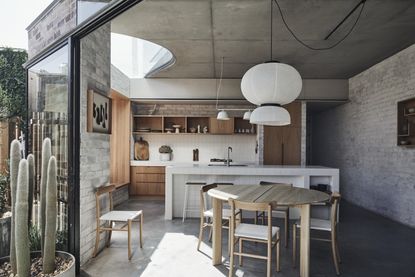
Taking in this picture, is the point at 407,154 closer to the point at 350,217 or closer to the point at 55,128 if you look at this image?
the point at 350,217

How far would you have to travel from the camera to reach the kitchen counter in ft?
16.5

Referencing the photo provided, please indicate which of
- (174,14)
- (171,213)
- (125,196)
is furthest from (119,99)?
(174,14)

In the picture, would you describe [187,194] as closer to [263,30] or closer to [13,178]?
[263,30]

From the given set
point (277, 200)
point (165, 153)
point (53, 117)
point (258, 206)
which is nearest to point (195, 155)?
point (165, 153)

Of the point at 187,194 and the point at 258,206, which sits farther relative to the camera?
the point at 187,194

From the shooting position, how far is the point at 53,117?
3105 mm

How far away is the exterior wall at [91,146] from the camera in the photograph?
121 inches

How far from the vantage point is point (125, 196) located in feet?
22.4

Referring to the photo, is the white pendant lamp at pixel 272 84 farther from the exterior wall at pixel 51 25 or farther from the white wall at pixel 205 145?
the white wall at pixel 205 145

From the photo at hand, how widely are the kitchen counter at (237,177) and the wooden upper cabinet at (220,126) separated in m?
2.36

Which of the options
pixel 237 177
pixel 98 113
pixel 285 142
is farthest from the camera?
pixel 285 142

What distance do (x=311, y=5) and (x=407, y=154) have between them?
10.5ft

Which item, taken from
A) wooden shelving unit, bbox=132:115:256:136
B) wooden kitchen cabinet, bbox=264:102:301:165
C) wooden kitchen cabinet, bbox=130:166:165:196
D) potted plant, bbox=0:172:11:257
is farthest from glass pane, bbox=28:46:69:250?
wooden kitchen cabinet, bbox=264:102:301:165

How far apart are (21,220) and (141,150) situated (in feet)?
18.1
